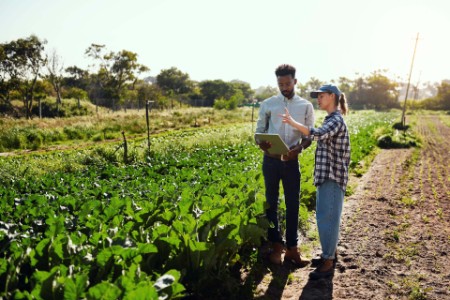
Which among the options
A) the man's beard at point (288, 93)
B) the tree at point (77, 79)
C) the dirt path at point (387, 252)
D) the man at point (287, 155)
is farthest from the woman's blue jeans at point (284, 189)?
the tree at point (77, 79)

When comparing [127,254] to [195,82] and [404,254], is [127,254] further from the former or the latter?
[195,82]

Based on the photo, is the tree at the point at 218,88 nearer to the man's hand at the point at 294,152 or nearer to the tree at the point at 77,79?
the tree at the point at 77,79

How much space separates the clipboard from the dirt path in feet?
4.52

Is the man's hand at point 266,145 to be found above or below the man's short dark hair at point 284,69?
below

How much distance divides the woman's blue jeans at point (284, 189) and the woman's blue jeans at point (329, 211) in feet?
0.91

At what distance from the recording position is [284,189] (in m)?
4.09

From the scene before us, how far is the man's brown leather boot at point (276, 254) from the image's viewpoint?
13.8 feet

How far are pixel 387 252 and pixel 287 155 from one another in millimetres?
2126

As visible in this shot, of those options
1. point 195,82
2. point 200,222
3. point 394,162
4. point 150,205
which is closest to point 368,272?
point 200,222

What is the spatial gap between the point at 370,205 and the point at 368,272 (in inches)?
129

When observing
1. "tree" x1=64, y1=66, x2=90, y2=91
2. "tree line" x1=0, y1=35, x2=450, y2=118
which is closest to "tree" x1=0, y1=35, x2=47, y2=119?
"tree line" x1=0, y1=35, x2=450, y2=118

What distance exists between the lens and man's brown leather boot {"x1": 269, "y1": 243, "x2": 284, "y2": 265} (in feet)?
13.8

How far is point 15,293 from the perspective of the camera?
226 cm

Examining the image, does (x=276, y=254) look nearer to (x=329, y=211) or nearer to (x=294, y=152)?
(x=329, y=211)
